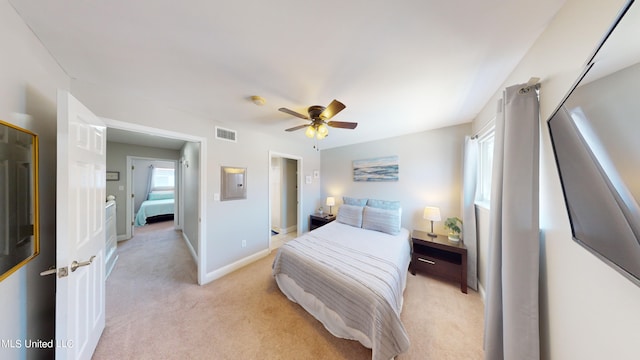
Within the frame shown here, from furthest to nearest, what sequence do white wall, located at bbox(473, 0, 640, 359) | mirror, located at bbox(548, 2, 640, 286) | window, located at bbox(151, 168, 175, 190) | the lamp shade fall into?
window, located at bbox(151, 168, 175, 190), the lamp shade, white wall, located at bbox(473, 0, 640, 359), mirror, located at bbox(548, 2, 640, 286)

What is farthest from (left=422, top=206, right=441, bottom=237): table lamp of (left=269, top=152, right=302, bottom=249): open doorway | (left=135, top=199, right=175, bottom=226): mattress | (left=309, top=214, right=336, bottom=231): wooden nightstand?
(left=135, top=199, right=175, bottom=226): mattress

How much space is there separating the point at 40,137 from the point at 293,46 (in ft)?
5.90

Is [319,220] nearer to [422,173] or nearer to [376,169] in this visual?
[376,169]

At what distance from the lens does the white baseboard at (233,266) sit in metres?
2.49

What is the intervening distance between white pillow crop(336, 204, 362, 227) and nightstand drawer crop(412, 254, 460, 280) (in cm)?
98

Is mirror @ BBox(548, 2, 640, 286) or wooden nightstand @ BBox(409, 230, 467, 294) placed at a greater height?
mirror @ BBox(548, 2, 640, 286)

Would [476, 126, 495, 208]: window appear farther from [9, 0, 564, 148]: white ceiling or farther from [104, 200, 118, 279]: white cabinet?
[104, 200, 118, 279]: white cabinet

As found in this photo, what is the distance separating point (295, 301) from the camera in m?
2.05

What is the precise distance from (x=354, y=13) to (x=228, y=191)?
261 centimetres

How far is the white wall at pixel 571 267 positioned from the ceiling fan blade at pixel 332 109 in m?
1.26

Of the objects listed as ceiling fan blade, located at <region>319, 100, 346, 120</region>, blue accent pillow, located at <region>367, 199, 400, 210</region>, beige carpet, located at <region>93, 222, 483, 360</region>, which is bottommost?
beige carpet, located at <region>93, 222, 483, 360</region>

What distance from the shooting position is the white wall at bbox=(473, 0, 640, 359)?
670mm

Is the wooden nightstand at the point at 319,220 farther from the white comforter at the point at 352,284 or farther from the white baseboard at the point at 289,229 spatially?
the white comforter at the point at 352,284

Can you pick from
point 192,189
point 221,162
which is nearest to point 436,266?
point 221,162
